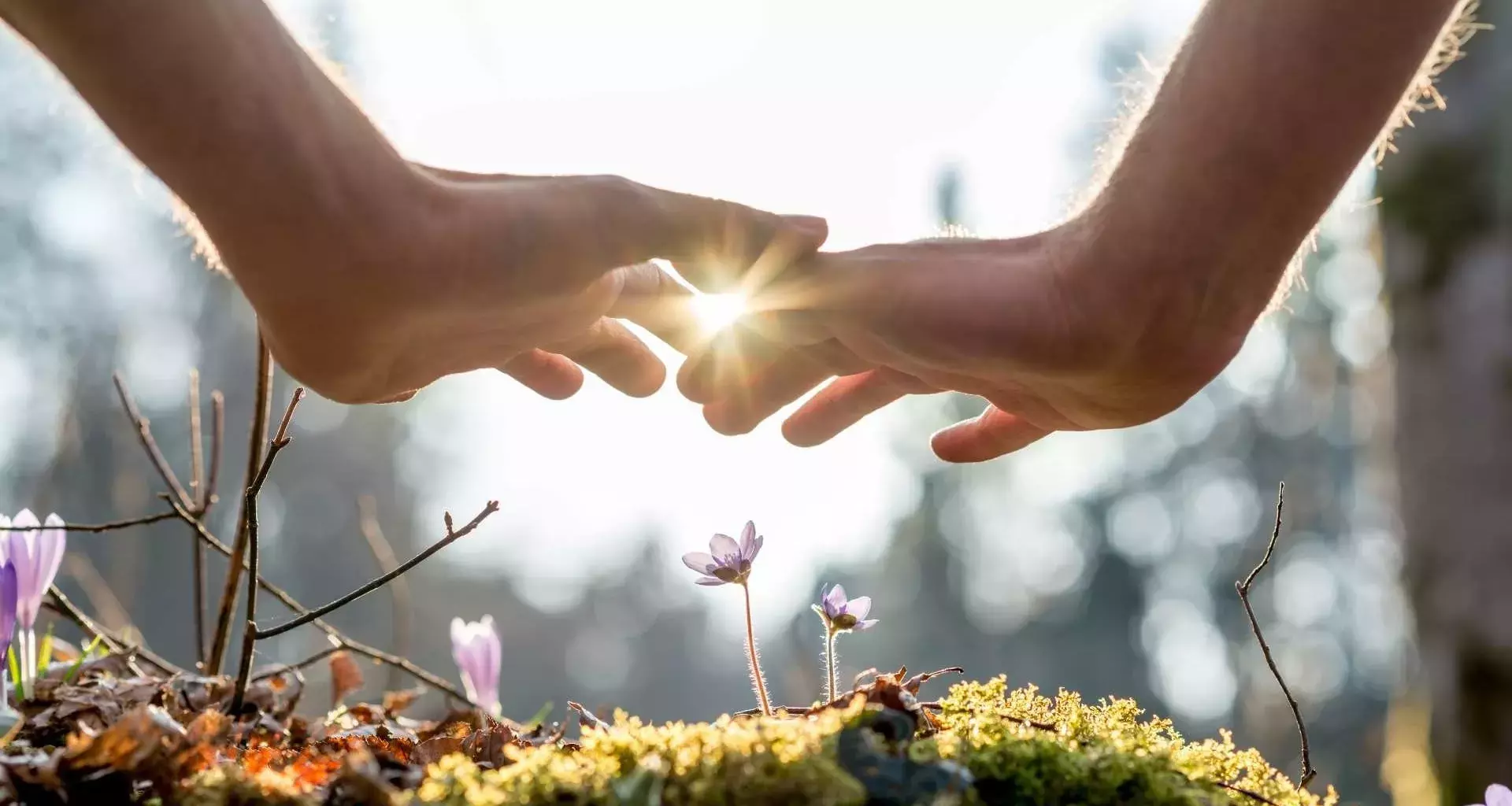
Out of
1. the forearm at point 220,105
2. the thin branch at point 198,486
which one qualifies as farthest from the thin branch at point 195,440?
the forearm at point 220,105

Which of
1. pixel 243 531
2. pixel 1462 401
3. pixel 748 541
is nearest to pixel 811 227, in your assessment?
pixel 748 541

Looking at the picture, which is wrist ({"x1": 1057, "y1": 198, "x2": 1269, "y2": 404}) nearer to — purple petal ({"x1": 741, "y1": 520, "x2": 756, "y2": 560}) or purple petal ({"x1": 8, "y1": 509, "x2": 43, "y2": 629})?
purple petal ({"x1": 741, "y1": 520, "x2": 756, "y2": 560})

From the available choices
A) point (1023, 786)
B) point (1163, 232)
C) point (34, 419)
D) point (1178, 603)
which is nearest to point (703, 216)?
point (1163, 232)

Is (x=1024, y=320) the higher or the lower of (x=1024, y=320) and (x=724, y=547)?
the higher

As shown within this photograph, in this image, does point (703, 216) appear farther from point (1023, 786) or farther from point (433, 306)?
point (1023, 786)

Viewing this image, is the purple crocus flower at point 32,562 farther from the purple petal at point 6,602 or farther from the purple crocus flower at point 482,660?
the purple crocus flower at point 482,660

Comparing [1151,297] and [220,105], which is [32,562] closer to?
[220,105]
